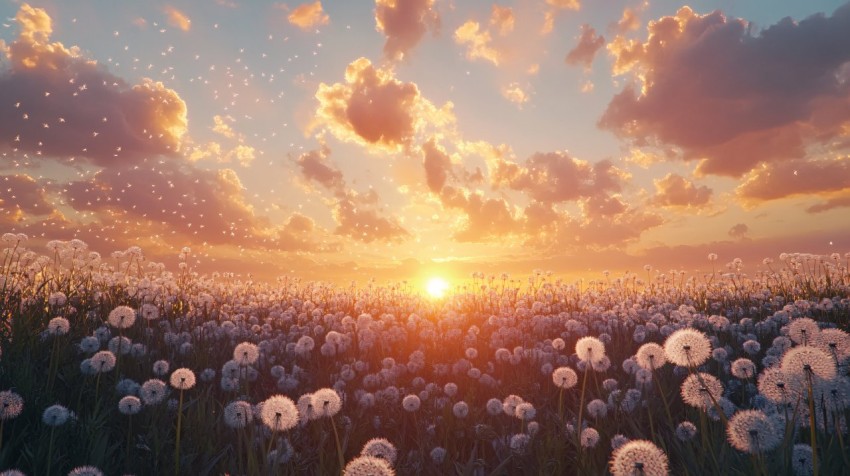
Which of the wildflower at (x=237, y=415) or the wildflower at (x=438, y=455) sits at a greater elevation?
the wildflower at (x=237, y=415)

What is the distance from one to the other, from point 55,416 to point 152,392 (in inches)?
25.9

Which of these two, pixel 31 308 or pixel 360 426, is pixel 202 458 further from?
pixel 31 308

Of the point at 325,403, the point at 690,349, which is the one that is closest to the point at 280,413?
the point at 325,403

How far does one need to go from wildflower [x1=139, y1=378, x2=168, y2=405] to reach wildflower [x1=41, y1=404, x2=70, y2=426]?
1.71 ft

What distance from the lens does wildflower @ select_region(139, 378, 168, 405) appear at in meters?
→ 4.21

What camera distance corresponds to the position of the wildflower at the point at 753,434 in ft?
8.79

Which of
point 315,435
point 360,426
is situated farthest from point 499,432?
point 315,435

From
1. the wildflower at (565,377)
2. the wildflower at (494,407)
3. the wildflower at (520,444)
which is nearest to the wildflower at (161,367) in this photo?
the wildflower at (494,407)

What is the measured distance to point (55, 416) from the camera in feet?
12.4

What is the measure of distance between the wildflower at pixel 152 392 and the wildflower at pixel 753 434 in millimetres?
3768

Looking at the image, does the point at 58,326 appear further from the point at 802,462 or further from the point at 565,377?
the point at 802,462

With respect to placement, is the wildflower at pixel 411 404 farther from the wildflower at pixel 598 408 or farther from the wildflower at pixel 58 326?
the wildflower at pixel 58 326

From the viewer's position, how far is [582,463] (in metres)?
3.39

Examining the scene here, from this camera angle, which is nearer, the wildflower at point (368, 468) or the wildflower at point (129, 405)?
the wildflower at point (368, 468)
